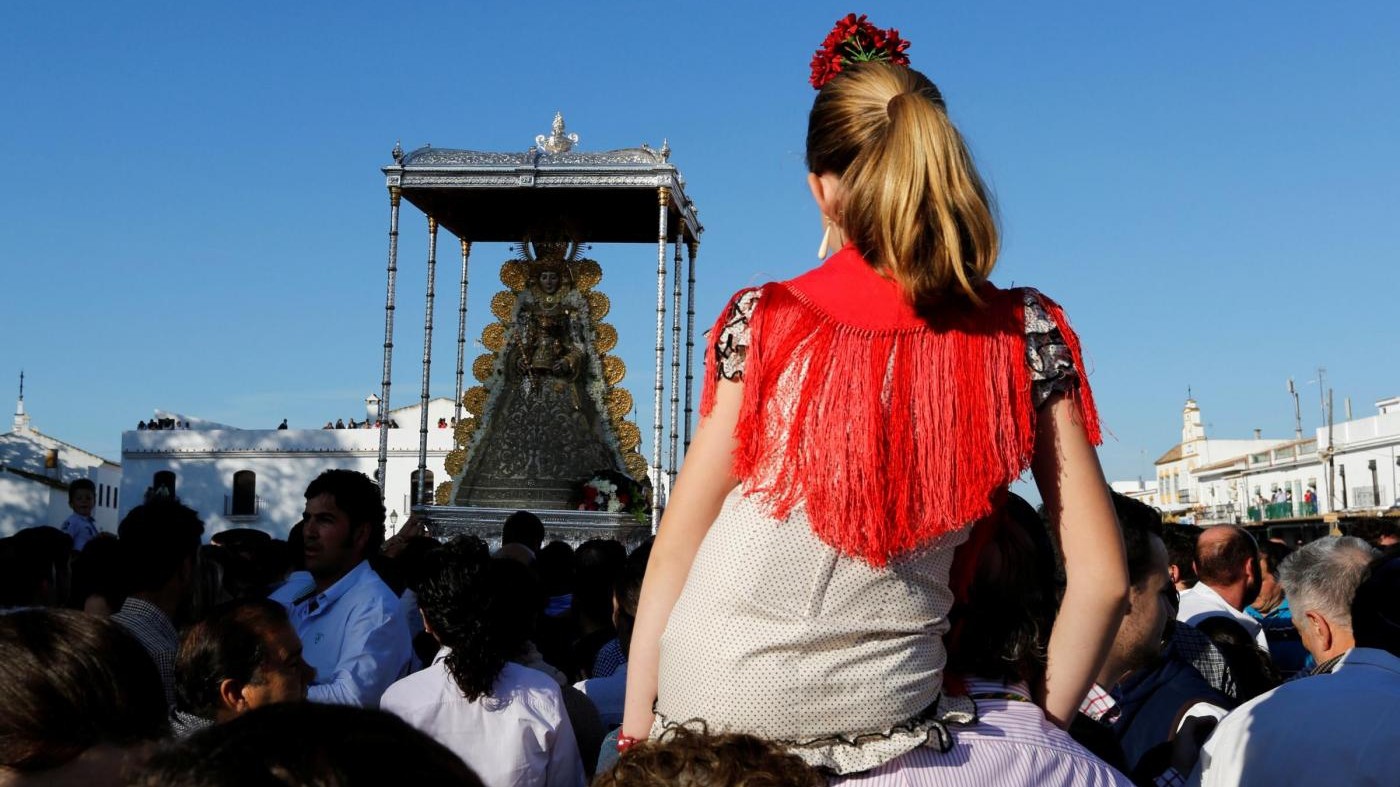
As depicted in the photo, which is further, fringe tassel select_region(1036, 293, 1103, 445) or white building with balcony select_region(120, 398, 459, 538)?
white building with balcony select_region(120, 398, 459, 538)

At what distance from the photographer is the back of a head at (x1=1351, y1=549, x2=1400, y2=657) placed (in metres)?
2.96

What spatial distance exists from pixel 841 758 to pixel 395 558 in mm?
5305

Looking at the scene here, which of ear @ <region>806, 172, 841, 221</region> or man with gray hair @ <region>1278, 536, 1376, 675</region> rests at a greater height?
ear @ <region>806, 172, 841, 221</region>

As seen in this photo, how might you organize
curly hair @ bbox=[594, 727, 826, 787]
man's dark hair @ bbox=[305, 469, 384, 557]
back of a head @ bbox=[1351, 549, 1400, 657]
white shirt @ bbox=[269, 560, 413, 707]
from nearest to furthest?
curly hair @ bbox=[594, 727, 826, 787] → back of a head @ bbox=[1351, 549, 1400, 657] → white shirt @ bbox=[269, 560, 413, 707] → man's dark hair @ bbox=[305, 469, 384, 557]

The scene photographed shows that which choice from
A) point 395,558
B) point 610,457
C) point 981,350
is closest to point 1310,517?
point 610,457

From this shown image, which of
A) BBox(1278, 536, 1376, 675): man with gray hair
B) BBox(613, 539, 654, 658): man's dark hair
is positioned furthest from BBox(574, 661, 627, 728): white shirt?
BBox(1278, 536, 1376, 675): man with gray hair

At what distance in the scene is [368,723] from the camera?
1.05 m

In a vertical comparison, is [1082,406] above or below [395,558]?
above

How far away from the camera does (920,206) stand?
199 centimetres

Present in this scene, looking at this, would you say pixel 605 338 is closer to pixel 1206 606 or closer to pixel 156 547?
pixel 1206 606

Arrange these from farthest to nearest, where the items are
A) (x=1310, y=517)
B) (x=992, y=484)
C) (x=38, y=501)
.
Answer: (x=1310, y=517), (x=38, y=501), (x=992, y=484)

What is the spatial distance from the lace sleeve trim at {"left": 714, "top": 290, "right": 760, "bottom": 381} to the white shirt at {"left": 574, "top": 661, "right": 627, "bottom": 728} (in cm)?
256

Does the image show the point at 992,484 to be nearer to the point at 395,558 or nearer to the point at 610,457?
the point at 395,558

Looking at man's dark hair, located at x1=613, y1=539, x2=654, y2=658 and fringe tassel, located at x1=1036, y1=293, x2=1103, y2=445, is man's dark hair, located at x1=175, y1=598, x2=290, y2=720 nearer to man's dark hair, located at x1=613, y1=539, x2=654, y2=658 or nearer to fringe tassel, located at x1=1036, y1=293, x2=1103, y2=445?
man's dark hair, located at x1=613, y1=539, x2=654, y2=658
